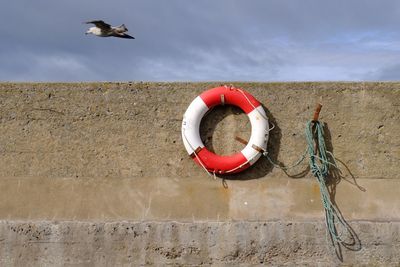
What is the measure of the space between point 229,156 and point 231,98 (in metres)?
0.47

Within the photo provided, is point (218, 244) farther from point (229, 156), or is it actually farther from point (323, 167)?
point (323, 167)

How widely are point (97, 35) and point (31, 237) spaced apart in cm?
200

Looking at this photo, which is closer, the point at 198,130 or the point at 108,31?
the point at 198,130

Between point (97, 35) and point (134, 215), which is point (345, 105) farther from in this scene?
point (97, 35)

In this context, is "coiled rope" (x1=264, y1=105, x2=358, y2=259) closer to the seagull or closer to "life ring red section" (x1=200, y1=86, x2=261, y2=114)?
"life ring red section" (x1=200, y1=86, x2=261, y2=114)

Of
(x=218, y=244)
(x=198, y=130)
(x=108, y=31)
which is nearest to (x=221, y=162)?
(x=198, y=130)

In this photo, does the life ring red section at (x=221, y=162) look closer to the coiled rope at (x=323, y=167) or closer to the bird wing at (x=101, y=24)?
the coiled rope at (x=323, y=167)

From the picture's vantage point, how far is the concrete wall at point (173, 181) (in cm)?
475

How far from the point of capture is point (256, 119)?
485cm

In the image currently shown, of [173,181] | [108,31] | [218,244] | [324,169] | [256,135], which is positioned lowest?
[218,244]

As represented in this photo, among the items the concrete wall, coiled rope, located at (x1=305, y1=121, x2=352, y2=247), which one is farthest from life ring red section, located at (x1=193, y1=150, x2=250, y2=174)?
coiled rope, located at (x1=305, y1=121, x2=352, y2=247)

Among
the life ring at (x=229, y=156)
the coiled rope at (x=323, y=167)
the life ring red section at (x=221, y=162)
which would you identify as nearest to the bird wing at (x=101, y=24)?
the life ring at (x=229, y=156)

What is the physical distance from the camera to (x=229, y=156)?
4910 mm

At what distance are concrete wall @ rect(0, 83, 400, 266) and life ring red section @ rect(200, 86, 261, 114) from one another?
0.10m
